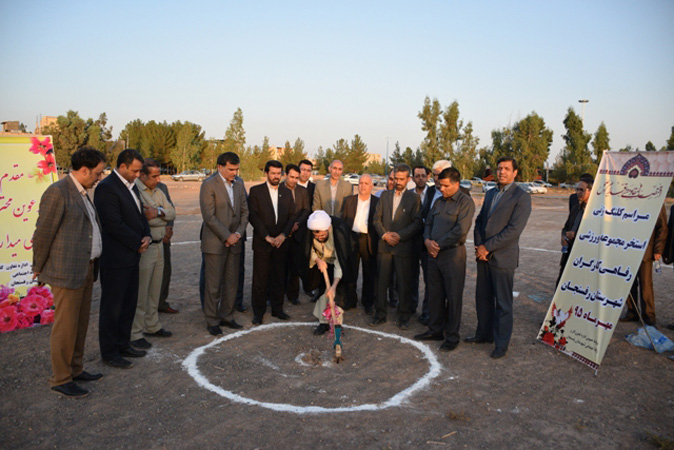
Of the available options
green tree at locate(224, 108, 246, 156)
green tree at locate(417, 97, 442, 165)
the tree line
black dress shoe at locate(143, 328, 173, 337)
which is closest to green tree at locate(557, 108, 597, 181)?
the tree line

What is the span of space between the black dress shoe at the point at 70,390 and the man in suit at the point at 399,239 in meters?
3.56

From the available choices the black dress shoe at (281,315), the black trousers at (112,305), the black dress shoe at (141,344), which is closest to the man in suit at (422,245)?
the black dress shoe at (281,315)

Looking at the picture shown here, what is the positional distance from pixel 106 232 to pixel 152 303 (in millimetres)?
1245

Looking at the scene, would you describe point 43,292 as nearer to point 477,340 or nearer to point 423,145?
point 477,340

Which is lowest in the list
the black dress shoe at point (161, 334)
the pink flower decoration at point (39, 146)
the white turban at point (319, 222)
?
the black dress shoe at point (161, 334)

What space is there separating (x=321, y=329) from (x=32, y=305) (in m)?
3.70

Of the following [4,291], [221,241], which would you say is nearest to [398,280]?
[221,241]

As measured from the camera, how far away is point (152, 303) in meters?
5.92

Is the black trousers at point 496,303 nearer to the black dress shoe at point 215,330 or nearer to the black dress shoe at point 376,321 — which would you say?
the black dress shoe at point 376,321

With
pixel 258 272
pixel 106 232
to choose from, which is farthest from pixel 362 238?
pixel 106 232

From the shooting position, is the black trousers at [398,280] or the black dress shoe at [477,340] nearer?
the black dress shoe at [477,340]

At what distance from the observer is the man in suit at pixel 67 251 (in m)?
4.27

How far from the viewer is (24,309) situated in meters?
6.19

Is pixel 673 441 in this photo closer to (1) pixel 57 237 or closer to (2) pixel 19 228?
(1) pixel 57 237
